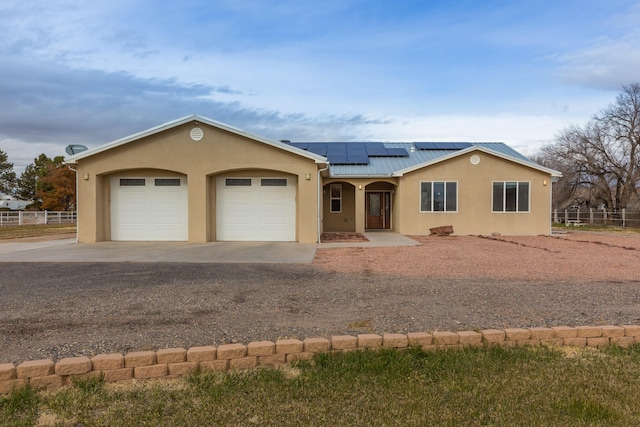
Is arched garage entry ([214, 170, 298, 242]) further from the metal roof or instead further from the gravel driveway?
the gravel driveway

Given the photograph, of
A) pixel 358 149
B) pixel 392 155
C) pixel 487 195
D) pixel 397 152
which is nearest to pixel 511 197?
pixel 487 195

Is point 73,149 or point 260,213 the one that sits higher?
point 73,149

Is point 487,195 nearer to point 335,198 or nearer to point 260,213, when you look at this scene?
point 335,198

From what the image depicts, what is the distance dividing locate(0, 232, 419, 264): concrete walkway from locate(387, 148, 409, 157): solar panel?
839 centimetres

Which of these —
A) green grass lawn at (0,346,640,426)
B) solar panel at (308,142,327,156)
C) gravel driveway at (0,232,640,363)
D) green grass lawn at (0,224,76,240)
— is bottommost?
green grass lawn at (0,346,640,426)

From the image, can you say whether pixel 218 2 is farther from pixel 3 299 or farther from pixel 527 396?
pixel 527 396

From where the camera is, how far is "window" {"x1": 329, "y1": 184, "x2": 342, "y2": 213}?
21859 millimetres

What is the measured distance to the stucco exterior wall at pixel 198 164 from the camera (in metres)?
15.0

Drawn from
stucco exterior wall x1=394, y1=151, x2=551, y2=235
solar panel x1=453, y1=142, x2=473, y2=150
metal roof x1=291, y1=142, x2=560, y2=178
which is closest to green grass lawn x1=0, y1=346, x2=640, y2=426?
stucco exterior wall x1=394, y1=151, x2=551, y2=235

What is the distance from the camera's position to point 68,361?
3.66 metres

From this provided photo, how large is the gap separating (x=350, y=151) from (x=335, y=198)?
285 cm

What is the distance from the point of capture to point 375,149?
23875 mm

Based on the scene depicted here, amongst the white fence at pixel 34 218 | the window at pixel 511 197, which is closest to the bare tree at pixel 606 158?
the window at pixel 511 197

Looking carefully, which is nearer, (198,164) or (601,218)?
(198,164)
